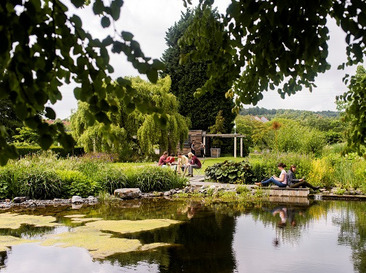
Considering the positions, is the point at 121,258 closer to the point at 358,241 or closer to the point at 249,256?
the point at 249,256

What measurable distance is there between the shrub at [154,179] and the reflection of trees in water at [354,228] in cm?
490

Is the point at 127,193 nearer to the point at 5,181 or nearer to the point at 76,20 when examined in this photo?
the point at 5,181

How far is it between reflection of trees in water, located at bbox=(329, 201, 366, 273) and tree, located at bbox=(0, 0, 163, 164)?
182 inches

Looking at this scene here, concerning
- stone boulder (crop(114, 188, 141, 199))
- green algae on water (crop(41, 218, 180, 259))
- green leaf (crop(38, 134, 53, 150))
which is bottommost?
green algae on water (crop(41, 218, 180, 259))

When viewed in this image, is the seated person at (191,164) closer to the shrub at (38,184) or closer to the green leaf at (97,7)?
the shrub at (38,184)

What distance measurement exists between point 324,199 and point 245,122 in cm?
2766

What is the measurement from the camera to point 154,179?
12562 mm

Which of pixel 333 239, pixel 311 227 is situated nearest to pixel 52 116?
pixel 333 239

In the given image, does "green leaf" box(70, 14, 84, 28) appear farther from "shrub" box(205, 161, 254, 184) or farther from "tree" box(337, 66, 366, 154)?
"shrub" box(205, 161, 254, 184)

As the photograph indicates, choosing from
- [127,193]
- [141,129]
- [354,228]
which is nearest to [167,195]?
[127,193]

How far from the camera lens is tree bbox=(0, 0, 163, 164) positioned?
1.42m

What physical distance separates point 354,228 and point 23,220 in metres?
6.56

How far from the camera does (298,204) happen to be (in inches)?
399

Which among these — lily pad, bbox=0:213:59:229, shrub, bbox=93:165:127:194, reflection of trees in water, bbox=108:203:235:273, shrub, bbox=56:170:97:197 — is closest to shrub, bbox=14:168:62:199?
shrub, bbox=56:170:97:197
